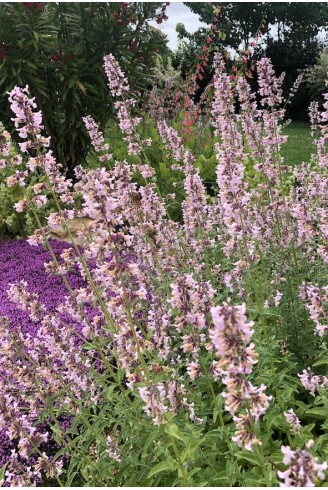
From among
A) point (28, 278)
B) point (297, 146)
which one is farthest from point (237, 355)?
point (297, 146)

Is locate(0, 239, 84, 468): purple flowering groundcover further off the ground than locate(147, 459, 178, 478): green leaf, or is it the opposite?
locate(147, 459, 178, 478): green leaf

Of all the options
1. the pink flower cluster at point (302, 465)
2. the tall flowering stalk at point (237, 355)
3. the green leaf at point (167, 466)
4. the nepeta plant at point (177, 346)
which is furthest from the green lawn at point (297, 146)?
the pink flower cluster at point (302, 465)

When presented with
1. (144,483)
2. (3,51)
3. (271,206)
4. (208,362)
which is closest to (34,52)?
(3,51)

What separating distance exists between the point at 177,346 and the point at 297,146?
13530 millimetres

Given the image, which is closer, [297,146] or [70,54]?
[70,54]

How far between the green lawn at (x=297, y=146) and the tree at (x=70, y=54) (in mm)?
5644

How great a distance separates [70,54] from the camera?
902 centimetres

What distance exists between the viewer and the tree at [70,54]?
29.2 feet

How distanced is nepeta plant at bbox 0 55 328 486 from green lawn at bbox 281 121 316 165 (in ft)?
30.9

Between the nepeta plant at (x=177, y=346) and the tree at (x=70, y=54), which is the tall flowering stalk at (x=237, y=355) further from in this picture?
the tree at (x=70, y=54)

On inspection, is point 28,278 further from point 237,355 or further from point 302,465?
point 302,465

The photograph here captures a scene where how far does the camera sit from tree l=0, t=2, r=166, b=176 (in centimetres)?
890

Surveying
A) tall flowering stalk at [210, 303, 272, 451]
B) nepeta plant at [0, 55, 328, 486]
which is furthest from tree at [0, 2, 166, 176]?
tall flowering stalk at [210, 303, 272, 451]

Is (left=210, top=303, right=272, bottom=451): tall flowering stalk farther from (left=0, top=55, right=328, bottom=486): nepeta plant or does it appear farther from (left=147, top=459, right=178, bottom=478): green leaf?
(left=147, top=459, right=178, bottom=478): green leaf
